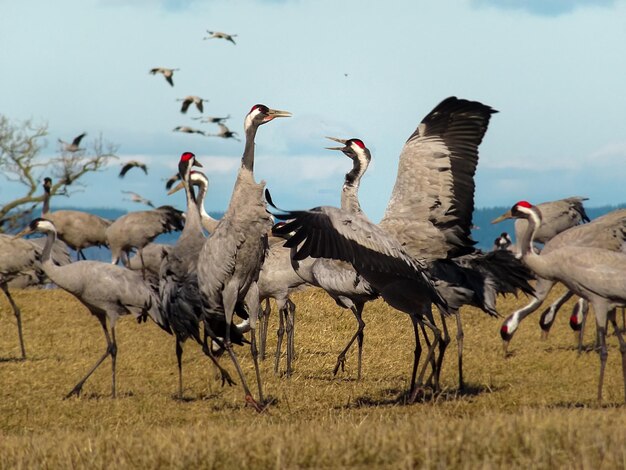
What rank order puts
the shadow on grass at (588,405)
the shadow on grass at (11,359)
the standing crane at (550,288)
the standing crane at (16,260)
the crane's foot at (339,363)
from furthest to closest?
the standing crane at (16,260) < the shadow on grass at (11,359) < the standing crane at (550,288) < the crane's foot at (339,363) < the shadow on grass at (588,405)

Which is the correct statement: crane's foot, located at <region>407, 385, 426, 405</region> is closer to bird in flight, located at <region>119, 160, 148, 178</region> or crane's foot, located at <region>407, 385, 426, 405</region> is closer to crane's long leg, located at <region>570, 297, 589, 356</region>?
crane's long leg, located at <region>570, 297, 589, 356</region>

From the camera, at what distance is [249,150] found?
9.02 metres

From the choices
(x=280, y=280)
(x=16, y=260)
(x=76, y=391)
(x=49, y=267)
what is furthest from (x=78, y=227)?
(x=76, y=391)

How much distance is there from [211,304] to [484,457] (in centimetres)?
433

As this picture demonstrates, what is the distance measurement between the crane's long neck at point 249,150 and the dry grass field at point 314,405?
2189 mm

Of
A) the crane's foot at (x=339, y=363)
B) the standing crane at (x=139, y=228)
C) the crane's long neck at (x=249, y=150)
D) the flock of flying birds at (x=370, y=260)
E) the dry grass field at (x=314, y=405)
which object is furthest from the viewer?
the standing crane at (x=139, y=228)

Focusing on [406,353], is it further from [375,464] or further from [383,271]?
[375,464]

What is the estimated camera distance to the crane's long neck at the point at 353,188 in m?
9.61

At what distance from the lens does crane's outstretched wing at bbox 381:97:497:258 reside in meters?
8.97

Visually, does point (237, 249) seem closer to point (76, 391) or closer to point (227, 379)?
point (227, 379)

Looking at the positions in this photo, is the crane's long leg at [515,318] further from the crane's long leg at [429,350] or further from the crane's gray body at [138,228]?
the crane's gray body at [138,228]

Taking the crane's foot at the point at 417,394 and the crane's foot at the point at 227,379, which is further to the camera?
the crane's foot at the point at 227,379

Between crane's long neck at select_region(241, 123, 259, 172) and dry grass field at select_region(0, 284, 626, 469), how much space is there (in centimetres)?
219

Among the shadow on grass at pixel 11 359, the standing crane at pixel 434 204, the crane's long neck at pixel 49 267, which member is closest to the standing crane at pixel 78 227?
the shadow on grass at pixel 11 359
